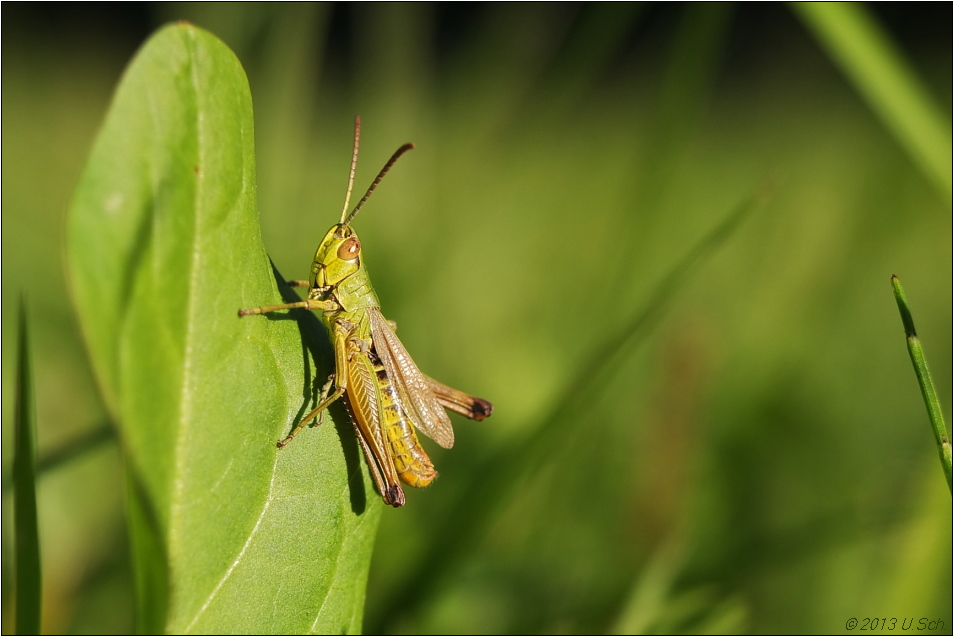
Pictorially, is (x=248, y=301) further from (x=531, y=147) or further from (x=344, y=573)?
(x=531, y=147)

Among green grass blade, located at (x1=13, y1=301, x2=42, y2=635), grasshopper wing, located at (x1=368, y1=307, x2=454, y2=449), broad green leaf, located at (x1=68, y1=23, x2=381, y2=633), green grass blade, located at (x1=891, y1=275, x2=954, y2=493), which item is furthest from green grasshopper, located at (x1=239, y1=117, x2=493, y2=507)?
green grass blade, located at (x1=891, y1=275, x2=954, y2=493)

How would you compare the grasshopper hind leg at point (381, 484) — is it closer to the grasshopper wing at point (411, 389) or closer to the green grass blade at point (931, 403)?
the grasshopper wing at point (411, 389)

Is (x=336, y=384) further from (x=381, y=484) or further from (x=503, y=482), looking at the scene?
(x=503, y=482)

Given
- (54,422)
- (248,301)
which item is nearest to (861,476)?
(248,301)

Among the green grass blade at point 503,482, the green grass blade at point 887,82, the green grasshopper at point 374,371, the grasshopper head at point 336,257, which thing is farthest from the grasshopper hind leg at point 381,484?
the green grass blade at point 887,82

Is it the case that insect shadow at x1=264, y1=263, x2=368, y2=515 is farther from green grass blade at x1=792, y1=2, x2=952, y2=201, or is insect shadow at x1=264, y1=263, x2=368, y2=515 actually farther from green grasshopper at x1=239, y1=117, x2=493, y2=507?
green grass blade at x1=792, y1=2, x2=952, y2=201

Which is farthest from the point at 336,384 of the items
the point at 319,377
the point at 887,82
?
the point at 887,82
